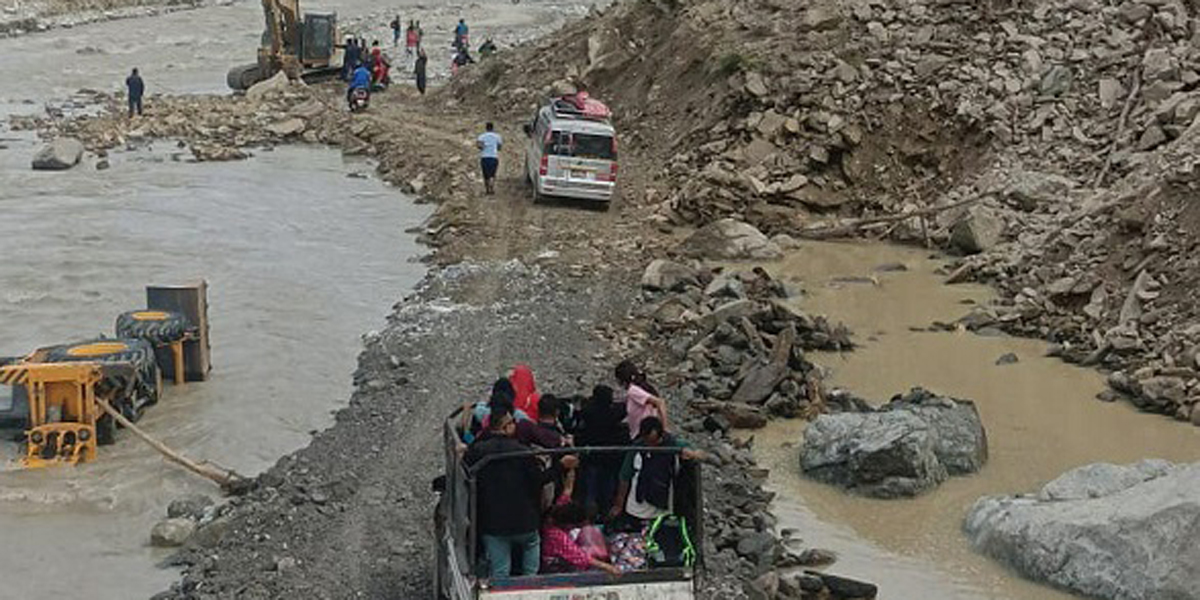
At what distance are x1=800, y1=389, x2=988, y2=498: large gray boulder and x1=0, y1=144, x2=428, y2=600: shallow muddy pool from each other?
19.3ft

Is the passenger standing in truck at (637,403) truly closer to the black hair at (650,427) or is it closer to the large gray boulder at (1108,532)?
the black hair at (650,427)

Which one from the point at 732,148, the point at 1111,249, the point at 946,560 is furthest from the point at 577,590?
the point at 732,148

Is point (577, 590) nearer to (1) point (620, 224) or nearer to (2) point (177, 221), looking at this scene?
(1) point (620, 224)

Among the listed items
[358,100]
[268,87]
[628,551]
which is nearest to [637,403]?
[628,551]

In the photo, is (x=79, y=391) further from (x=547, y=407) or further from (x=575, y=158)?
(x=575, y=158)

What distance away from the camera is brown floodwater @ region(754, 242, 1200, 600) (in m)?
13.4

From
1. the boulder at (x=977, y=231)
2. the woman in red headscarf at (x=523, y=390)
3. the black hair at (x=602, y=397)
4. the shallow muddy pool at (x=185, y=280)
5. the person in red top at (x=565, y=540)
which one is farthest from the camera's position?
the boulder at (x=977, y=231)

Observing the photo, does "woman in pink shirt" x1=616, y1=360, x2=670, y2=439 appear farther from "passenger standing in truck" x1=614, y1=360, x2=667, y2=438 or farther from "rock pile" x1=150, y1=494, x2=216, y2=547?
"rock pile" x1=150, y1=494, x2=216, y2=547

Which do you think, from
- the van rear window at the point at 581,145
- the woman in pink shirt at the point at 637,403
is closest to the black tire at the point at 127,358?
the woman in pink shirt at the point at 637,403

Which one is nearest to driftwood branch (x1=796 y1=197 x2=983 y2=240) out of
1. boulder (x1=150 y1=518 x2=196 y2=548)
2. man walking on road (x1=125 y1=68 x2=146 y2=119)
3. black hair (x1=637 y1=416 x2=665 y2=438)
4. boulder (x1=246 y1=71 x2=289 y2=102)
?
boulder (x1=150 y1=518 x2=196 y2=548)

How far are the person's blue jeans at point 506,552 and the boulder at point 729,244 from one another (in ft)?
52.2

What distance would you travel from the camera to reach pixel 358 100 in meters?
39.8

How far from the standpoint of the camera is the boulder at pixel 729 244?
24766 mm

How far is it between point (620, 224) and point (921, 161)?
6402mm
